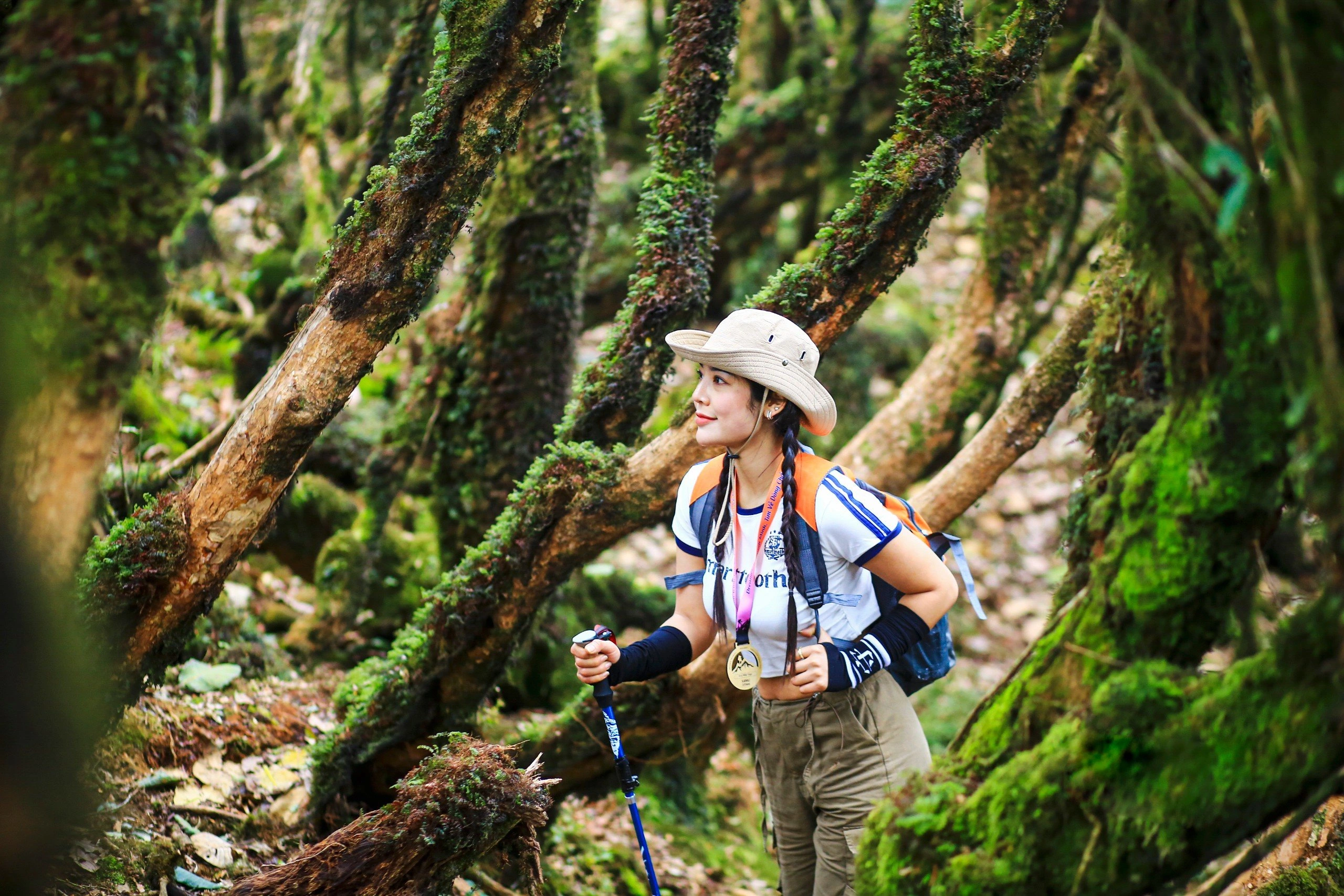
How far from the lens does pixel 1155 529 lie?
2.36 meters

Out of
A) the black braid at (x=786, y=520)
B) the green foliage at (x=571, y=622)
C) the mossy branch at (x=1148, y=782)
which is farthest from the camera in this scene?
the green foliage at (x=571, y=622)

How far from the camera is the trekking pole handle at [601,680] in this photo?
3371 millimetres

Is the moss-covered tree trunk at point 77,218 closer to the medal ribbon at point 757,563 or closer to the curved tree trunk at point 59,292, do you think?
the curved tree trunk at point 59,292

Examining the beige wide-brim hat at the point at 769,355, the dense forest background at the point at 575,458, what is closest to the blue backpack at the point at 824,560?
the beige wide-brim hat at the point at 769,355

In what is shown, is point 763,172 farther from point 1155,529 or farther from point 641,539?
point 1155,529

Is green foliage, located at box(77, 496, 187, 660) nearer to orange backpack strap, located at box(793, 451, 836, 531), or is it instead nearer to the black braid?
the black braid

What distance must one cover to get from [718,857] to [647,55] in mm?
9469

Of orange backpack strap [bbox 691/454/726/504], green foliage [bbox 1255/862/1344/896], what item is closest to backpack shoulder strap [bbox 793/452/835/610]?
orange backpack strap [bbox 691/454/726/504]

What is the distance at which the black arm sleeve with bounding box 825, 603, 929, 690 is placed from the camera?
3.13 meters

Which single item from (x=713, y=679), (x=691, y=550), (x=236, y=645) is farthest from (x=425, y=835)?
(x=236, y=645)

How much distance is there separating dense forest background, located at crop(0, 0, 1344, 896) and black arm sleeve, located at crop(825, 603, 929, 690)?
1.33 feet

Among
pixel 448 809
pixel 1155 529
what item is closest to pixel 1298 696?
pixel 1155 529

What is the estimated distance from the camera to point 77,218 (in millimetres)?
2498

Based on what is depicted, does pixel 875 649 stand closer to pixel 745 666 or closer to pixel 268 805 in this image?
pixel 745 666
